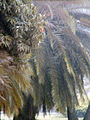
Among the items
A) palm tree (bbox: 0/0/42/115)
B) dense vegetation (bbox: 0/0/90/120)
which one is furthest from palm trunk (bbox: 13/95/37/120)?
palm tree (bbox: 0/0/42/115)

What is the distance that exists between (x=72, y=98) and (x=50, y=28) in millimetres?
2632

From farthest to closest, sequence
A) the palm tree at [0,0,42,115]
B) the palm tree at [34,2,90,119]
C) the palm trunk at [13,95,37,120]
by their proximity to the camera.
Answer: the palm trunk at [13,95,37,120] → the palm tree at [34,2,90,119] → the palm tree at [0,0,42,115]

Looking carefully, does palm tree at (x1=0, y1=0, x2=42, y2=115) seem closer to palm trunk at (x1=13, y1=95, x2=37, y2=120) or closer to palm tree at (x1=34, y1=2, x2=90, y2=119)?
palm tree at (x1=34, y1=2, x2=90, y2=119)

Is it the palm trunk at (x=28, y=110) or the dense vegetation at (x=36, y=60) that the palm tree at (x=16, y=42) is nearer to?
the dense vegetation at (x=36, y=60)

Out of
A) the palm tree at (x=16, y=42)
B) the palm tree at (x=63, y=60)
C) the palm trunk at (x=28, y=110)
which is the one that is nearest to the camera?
the palm tree at (x=16, y=42)

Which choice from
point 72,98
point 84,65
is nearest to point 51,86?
point 72,98

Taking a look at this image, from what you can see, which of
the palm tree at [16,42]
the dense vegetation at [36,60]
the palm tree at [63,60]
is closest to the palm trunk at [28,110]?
the dense vegetation at [36,60]

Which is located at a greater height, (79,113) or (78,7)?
(78,7)

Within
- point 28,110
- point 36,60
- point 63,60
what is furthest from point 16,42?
point 28,110

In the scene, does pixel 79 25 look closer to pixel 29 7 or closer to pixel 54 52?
pixel 54 52

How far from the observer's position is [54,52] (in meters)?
6.30

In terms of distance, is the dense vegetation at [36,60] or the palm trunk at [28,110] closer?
the dense vegetation at [36,60]

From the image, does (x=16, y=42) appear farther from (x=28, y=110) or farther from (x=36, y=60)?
(x=28, y=110)

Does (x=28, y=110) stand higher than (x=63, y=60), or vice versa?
(x=63, y=60)
